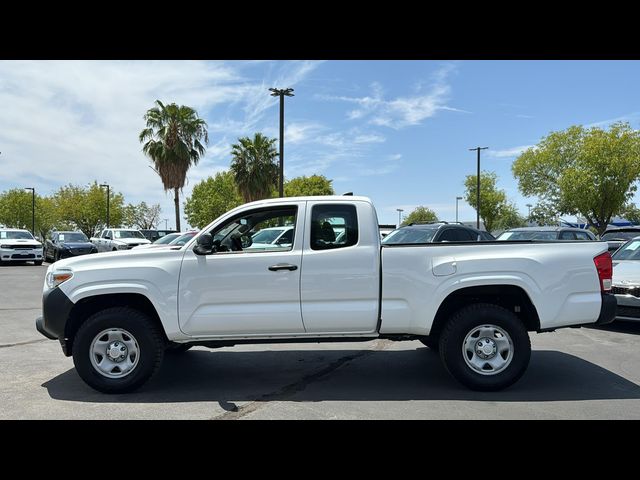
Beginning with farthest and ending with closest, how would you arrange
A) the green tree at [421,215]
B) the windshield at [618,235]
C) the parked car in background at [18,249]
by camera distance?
the green tree at [421,215]
the parked car in background at [18,249]
the windshield at [618,235]

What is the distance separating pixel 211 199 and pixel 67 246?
45.5 metres

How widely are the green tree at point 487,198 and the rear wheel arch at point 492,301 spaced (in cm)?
5511

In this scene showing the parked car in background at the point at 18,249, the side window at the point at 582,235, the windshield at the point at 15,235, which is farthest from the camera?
the windshield at the point at 15,235

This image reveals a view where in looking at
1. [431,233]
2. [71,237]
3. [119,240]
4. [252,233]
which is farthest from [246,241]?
[71,237]

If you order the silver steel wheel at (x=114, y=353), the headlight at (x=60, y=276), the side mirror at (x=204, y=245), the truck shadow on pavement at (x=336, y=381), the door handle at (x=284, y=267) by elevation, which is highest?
the side mirror at (x=204, y=245)

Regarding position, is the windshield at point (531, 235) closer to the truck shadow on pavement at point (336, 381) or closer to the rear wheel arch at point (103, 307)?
the truck shadow on pavement at point (336, 381)

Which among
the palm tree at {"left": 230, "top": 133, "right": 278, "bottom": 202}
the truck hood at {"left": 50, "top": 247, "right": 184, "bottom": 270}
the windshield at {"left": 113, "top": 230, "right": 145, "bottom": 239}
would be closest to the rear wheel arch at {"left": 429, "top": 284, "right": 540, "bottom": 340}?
the truck hood at {"left": 50, "top": 247, "right": 184, "bottom": 270}

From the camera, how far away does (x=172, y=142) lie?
31625 mm

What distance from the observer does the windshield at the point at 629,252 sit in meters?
9.12

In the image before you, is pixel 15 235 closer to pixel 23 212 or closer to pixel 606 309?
pixel 606 309

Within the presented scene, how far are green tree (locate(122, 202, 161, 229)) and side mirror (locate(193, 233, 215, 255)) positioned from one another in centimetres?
6786

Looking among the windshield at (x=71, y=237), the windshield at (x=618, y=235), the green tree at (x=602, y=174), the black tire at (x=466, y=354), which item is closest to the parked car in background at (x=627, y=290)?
the black tire at (x=466, y=354)

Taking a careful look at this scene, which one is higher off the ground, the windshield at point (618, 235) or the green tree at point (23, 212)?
the green tree at point (23, 212)
